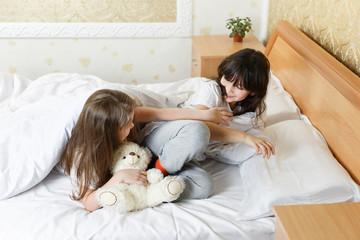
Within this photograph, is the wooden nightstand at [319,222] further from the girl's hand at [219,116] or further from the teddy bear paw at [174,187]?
the girl's hand at [219,116]

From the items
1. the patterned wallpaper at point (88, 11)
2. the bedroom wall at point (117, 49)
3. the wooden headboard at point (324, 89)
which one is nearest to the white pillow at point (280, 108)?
the wooden headboard at point (324, 89)

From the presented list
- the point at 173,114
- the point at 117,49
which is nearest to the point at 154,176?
the point at 173,114

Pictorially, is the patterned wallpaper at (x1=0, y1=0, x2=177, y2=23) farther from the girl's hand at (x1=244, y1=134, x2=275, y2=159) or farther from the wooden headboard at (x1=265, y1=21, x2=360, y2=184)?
the girl's hand at (x1=244, y1=134, x2=275, y2=159)

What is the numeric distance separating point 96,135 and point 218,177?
519 mm

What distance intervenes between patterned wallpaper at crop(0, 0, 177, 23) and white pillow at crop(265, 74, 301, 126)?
3.92ft

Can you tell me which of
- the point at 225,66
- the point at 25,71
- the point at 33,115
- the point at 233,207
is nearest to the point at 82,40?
the point at 25,71

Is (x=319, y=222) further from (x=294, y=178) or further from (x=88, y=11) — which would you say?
(x=88, y=11)

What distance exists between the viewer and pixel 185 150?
1.34 meters

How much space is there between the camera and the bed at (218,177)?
1.26 metres

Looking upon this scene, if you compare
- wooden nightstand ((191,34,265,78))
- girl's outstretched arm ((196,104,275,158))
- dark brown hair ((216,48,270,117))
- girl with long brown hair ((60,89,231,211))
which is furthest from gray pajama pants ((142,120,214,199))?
wooden nightstand ((191,34,265,78))

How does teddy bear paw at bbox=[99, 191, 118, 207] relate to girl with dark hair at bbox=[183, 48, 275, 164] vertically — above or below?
below

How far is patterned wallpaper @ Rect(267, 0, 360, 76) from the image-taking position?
1.58 metres

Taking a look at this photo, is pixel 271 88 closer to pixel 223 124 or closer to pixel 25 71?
pixel 223 124

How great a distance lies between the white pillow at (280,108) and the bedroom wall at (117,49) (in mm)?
1050
